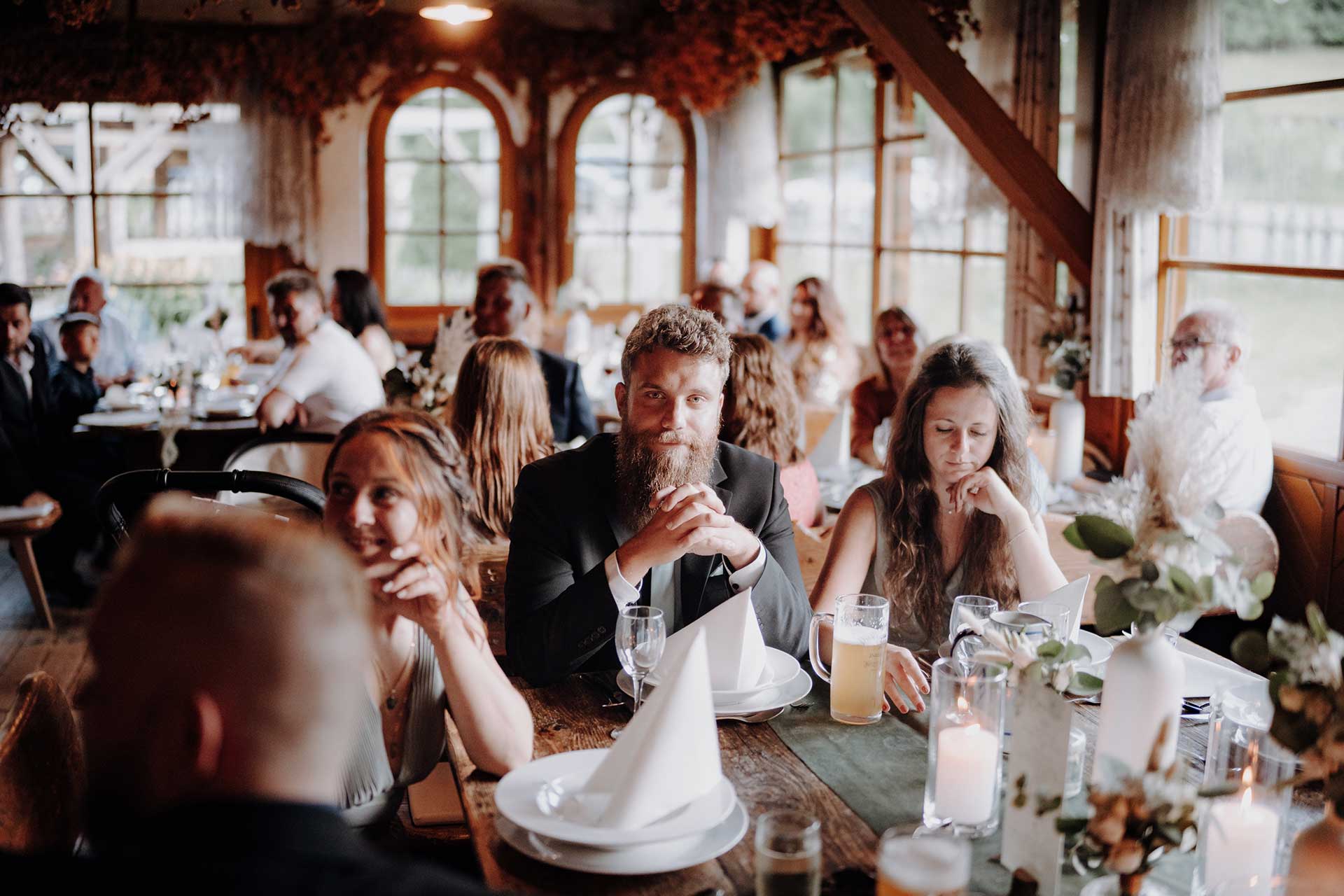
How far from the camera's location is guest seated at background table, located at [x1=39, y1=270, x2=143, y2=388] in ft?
20.8

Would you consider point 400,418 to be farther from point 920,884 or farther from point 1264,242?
point 1264,242

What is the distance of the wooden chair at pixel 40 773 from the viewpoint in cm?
142

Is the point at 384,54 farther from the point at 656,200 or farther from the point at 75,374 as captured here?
the point at 75,374

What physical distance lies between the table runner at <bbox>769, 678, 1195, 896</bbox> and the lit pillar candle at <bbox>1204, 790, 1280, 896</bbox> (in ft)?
0.17

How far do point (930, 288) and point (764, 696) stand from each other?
476 cm

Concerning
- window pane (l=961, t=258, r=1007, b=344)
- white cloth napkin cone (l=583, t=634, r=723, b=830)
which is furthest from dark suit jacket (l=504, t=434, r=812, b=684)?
window pane (l=961, t=258, r=1007, b=344)

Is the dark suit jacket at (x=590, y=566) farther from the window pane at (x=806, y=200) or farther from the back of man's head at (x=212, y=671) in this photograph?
the window pane at (x=806, y=200)

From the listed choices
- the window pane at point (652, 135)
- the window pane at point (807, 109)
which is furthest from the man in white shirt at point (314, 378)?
the window pane at point (652, 135)

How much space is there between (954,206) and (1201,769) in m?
4.08

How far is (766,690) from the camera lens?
5.86 ft

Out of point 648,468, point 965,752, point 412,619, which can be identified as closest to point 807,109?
point 648,468

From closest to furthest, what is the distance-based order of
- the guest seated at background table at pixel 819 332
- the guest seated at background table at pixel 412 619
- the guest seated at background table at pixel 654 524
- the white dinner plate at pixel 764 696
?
the guest seated at background table at pixel 412 619 < the white dinner plate at pixel 764 696 < the guest seated at background table at pixel 654 524 < the guest seated at background table at pixel 819 332

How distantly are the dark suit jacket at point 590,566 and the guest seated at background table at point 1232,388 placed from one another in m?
1.92

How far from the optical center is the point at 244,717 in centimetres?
83
